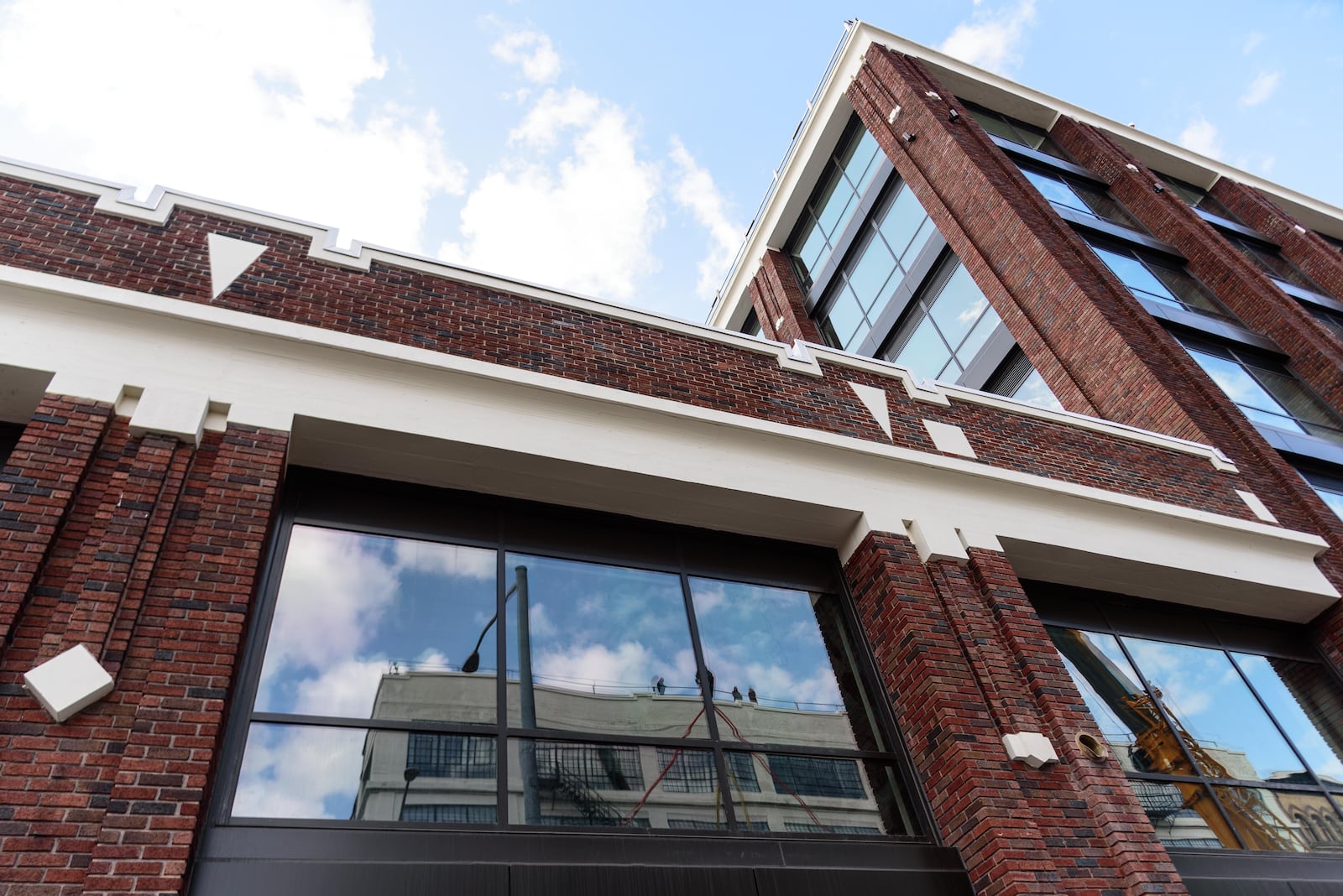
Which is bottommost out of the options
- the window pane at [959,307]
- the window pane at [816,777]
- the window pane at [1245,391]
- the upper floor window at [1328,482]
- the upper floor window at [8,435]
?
the window pane at [816,777]

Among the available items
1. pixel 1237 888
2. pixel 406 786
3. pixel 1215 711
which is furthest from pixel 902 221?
pixel 406 786

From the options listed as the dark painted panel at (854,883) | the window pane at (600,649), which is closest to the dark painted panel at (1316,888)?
the dark painted panel at (854,883)

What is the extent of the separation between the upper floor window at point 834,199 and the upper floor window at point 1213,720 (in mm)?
12860

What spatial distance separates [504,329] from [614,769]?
12.2 ft

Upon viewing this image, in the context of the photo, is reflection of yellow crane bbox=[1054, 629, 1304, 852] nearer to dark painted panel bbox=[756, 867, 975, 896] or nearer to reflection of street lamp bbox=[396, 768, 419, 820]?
dark painted panel bbox=[756, 867, 975, 896]

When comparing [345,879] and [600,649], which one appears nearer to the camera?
[345,879]

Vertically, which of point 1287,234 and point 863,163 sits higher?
point 863,163

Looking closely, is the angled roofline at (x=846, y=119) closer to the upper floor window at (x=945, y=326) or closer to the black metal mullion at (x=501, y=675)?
the upper floor window at (x=945, y=326)

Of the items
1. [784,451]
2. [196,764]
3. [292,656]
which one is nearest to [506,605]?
[292,656]

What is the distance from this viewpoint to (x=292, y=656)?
574 cm

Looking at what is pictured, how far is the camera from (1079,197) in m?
19.5

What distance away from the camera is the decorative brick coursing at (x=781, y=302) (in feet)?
66.7

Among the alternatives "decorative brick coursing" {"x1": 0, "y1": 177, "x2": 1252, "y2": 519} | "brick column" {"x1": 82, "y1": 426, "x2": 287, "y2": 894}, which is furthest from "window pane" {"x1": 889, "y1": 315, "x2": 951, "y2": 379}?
"brick column" {"x1": 82, "y1": 426, "x2": 287, "y2": 894}

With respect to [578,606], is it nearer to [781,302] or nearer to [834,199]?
[781,302]
